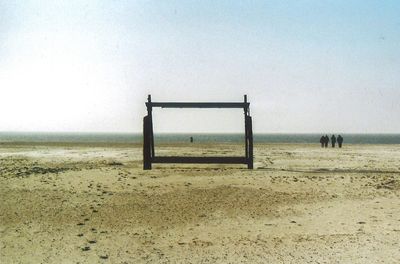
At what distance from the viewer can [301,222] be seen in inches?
359

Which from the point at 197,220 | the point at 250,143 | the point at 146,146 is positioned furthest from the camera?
the point at 250,143


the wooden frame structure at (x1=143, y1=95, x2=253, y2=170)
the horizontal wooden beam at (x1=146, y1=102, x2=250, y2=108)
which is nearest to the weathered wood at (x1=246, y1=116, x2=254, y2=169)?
the wooden frame structure at (x1=143, y1=95, x2=253, y2=170)

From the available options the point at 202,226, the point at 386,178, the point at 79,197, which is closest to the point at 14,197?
the point at 79,197

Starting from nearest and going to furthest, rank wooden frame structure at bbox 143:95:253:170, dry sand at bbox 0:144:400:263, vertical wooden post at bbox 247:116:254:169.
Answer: dry sand at bbox 0:144:400:263
wooden frame structure at bbox 143:95:253:170
vertical wooden post at bbox 247:116:254:169

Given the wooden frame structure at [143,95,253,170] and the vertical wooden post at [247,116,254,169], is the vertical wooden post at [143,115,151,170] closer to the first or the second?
the wooden frame structure at [143,95,253,170]

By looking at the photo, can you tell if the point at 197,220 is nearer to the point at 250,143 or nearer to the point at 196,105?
the point at 196,105

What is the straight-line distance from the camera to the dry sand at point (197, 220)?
23.5 feet

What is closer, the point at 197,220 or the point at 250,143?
the point at 197,220

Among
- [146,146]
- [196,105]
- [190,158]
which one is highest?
[196,105]

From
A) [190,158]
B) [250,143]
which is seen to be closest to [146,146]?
[190,158]

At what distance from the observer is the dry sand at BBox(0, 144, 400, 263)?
7152 millimetres

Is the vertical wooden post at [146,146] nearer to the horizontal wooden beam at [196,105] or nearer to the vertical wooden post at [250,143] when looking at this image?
the horizontal wooden beam at [196,105]

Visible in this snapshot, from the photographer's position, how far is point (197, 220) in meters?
9.26

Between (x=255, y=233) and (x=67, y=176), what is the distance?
8.97 meters
